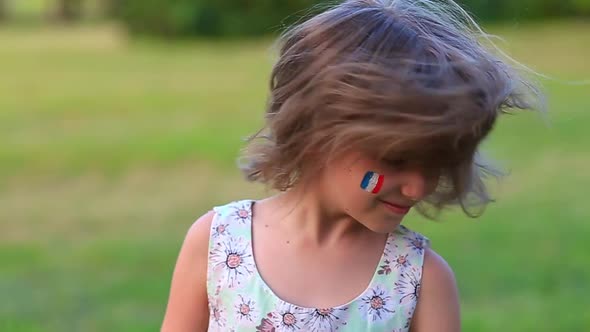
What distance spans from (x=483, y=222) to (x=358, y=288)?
14.9ft

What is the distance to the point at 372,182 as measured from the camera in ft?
5.41

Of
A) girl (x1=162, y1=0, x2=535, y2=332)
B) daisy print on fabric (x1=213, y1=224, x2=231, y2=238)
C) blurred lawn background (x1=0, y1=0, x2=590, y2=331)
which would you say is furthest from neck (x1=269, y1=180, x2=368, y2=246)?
blurred lawn background (x1=0, y1=0, x2=590, y2=331)

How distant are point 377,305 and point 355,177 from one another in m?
0.25

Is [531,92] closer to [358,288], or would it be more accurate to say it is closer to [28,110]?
[358,288]

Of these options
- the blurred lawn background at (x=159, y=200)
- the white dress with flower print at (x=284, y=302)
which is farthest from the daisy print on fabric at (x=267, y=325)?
the blurred lawn background at (x=159, y=200)

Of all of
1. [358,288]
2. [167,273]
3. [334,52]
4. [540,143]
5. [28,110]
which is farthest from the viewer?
[28,110]

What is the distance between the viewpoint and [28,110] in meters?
11.6

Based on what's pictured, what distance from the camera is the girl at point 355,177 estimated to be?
1.56m

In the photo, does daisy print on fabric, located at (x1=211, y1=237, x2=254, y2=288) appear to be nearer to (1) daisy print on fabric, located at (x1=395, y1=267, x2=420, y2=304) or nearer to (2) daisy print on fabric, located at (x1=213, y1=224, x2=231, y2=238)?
(2) daisy print on fabric, located at (x1=213, y1=224, x2=231, y2=238)

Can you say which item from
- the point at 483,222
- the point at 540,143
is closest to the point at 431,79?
the point at 483,222

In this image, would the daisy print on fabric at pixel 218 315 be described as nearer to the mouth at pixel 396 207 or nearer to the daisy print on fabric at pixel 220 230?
the daisy print on fabric at pixel 220 230

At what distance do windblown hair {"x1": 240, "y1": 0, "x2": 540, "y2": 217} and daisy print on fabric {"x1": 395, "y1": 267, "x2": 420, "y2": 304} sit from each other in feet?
0.47

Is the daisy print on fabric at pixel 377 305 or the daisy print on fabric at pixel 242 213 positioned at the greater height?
the daisy print on fabric at pixel 242 213

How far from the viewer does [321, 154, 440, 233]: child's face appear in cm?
163
